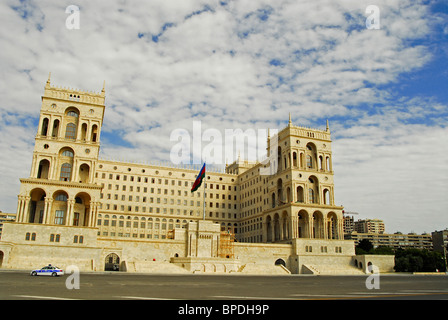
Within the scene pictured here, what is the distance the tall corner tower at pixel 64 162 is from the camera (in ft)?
204

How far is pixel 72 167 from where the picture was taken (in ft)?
218

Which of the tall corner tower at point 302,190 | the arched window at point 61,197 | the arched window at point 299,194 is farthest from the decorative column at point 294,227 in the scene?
the arched window at point 61,197

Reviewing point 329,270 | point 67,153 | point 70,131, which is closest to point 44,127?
point 70,131

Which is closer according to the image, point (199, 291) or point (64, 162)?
point (199, 291)

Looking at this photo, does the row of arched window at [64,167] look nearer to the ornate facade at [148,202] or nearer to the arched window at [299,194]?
the ornate facade at [148,202]

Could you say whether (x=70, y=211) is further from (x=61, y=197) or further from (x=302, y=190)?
(x=302, y=190)

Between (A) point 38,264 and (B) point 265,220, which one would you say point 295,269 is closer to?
(B) point 265,220

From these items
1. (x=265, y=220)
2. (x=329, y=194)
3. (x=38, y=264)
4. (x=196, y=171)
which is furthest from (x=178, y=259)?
(x=196, y=171)

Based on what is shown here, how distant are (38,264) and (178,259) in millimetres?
20970

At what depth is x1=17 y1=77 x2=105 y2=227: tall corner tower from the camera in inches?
2448

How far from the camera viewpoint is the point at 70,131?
2721 inches

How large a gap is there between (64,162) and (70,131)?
5977mm

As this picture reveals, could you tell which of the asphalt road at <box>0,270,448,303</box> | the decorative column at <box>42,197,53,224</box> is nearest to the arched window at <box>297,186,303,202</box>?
the decorative column at <box>42,197,53,224</box>
